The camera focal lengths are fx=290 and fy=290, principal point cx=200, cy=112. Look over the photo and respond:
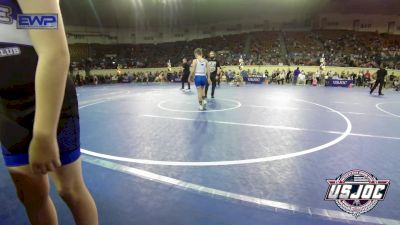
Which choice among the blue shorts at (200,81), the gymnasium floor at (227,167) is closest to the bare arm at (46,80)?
the gymnasium floor at (227,167)

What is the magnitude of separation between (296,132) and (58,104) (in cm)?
664

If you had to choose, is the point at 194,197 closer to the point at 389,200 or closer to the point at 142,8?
the point at 389,200

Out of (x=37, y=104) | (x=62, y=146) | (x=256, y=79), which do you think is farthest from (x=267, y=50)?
(x=37, y=104)

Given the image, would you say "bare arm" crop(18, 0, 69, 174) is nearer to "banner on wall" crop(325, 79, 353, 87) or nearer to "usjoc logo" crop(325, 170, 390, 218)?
"usjoc logo" crop(325, 170, 390, 218)

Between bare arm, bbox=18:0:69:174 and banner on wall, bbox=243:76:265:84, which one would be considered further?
banner on wall, bbox=243:76:265:84

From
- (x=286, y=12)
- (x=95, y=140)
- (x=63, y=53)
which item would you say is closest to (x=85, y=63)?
(x=286, y=12)

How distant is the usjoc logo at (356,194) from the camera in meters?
3.28

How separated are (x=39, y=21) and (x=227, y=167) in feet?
12.6

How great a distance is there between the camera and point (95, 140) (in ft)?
21.4

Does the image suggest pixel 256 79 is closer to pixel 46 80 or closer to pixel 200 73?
pixel 200 73

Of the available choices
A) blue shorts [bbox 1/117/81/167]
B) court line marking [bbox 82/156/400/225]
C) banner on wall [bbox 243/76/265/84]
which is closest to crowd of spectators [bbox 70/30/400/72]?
banner on wall [bbox 243/76/265/84]

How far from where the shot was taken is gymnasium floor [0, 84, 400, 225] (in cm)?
326

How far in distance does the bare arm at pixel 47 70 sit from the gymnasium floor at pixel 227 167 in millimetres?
2072

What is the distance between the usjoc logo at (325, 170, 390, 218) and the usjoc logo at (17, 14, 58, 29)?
11.1ft
